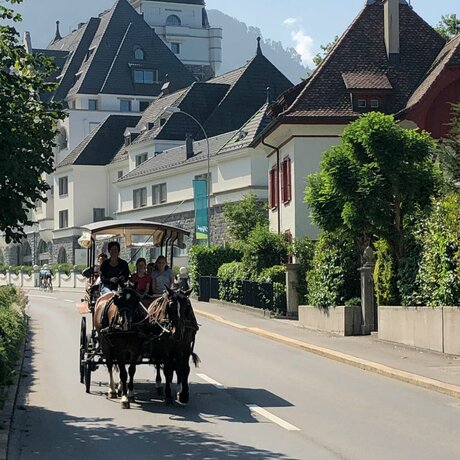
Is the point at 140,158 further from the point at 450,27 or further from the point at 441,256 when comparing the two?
the point at 441,256

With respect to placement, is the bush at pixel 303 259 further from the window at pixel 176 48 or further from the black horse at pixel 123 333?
the window at pixel 176 48

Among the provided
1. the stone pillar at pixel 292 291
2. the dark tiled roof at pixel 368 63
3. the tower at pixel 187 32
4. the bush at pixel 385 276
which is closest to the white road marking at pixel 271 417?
the bush at pixel 385 276

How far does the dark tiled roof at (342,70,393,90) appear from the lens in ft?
145

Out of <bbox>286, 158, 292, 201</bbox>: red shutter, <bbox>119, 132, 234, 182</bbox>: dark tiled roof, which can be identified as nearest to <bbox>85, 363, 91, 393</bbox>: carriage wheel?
<bbox>286, 158, 292, 201</bbox>: red shutter

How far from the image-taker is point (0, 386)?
15.1 m

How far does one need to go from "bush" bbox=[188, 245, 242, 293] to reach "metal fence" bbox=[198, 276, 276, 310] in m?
0.92

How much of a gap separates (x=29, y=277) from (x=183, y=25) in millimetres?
46764

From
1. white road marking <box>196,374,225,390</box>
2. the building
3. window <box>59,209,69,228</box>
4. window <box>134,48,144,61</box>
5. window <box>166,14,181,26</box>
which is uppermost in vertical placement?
window <box>166,14,181,26</box>

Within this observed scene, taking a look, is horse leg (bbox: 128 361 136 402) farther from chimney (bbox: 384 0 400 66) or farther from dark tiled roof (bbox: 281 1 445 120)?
chimney (bbox: 384 0 400 66)

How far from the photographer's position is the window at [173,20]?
125875 millimetres

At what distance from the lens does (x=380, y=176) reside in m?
28.0

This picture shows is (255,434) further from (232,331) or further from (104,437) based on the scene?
(232,331)

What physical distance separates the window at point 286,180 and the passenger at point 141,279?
27.0 m

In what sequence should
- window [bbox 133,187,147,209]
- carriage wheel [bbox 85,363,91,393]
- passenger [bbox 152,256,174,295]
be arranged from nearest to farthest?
carriage wheel [bbox 85,363,91,393]
passenger [bbox 152,256,174,295]
window [bbox 133,187,147,209]
